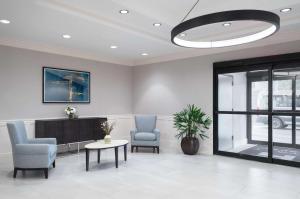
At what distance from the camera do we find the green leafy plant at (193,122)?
18.9 feet

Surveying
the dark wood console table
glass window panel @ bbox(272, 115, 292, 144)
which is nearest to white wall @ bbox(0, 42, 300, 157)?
the dark wood console table

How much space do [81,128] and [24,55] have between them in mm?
2231

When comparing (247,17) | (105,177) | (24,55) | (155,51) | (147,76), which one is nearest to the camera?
(247,17)

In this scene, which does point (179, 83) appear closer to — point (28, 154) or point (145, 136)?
point (145, 136)

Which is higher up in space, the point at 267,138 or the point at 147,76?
the point at 147,76

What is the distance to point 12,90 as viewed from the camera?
5234mm

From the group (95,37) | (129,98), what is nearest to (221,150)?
(129,98)

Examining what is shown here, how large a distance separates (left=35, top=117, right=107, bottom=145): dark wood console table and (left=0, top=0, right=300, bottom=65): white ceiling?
186 centimetres

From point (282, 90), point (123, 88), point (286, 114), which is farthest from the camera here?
point (123, 88)

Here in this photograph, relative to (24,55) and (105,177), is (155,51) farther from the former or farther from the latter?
(105,177)

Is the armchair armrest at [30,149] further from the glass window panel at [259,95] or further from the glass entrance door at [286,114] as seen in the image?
the glass entrance door at [286,114]

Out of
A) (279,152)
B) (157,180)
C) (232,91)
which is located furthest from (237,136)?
(157,180)

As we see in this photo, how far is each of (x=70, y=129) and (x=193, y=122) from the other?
3.11 metres

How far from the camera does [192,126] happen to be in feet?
19.1
